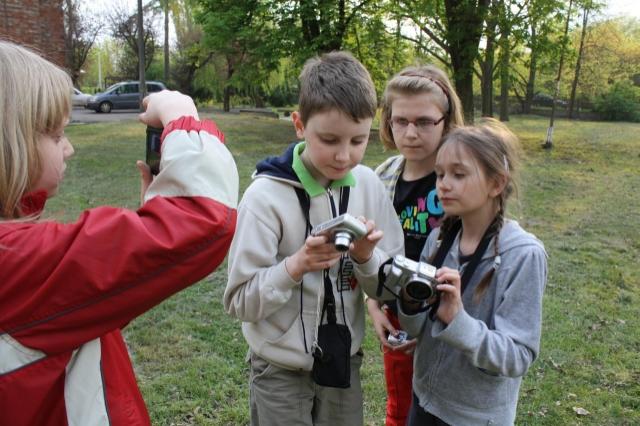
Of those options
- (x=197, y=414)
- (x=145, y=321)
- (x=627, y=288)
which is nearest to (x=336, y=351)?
(x=197, y=414)

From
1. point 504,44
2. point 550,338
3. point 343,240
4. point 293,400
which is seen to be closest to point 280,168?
point 343,240

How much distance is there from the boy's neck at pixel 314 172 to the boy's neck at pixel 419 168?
618mm

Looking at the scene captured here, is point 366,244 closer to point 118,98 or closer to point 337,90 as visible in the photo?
point 337,90

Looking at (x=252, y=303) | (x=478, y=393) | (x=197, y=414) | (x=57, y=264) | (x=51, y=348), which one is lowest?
(x=197, y=414)

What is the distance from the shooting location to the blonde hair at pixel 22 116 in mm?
1150

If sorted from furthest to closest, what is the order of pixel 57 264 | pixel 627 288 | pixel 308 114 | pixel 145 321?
pixel 627 288, pixel 145 321, pixel 308 114, pixel 57 264

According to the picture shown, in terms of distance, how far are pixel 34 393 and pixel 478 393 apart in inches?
57.2

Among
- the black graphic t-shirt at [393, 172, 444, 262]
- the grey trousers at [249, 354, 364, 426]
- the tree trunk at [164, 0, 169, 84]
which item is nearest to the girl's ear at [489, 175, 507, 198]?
the black graphic t-shirt at [393, 172, 444, 262]

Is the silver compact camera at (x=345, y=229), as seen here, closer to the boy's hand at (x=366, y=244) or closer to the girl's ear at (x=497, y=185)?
the boy's hand at (x=366, y=244)

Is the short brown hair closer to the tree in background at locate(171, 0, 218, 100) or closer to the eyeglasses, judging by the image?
the eyeglasses

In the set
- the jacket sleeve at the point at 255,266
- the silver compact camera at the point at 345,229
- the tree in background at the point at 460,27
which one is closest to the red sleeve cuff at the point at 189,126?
the silver compact camera at the point at 345,229

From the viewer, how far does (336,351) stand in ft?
6.33

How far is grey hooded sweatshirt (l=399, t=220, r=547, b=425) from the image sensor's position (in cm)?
177

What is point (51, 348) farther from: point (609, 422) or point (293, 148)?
point (609, 422)
